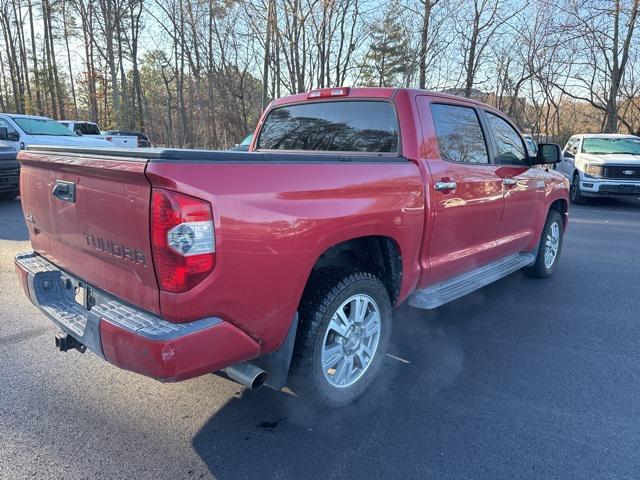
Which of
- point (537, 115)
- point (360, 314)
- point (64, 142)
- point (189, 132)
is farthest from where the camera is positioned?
point (189, 132)

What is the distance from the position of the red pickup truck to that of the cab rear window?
13mm

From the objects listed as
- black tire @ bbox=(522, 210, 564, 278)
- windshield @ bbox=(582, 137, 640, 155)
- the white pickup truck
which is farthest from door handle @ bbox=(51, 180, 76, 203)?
the white pickup truck

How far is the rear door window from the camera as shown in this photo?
3467 millimetres

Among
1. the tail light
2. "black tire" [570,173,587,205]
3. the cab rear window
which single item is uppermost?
the cab rear window

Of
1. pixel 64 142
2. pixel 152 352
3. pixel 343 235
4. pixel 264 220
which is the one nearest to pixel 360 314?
pixel 343 235

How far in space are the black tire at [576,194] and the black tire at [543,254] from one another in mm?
8115

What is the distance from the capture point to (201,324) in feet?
6.32

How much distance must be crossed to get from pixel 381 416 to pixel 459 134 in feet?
7.70

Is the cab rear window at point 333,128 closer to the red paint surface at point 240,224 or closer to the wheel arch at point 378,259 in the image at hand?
the red paint surface at point 240,224

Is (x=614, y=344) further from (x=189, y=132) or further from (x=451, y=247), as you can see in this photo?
(x=189, y=132)

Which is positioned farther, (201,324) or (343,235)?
(343,235)

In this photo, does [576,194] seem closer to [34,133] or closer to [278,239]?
[278,239]

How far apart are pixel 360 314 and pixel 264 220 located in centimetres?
109

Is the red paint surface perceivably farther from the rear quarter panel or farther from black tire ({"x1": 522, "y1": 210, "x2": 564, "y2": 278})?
black tire ({"x1": 522, "y1": 210, "x2": 564, "y2": 278})
